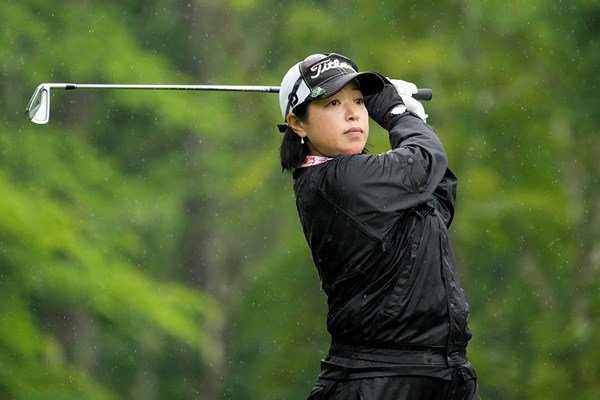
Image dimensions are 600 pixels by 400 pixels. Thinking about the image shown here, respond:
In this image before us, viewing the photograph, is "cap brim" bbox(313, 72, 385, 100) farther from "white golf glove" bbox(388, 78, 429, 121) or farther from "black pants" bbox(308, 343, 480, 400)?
"black pants" bbox(308, 343, 480, 400)

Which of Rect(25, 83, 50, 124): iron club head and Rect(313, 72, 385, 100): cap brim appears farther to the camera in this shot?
Rect(25, 83, 50, 124): iron club head

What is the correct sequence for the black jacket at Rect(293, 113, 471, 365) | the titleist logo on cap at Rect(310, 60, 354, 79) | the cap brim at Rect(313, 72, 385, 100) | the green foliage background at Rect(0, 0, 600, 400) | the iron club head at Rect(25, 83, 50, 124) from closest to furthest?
the black jacket at Rect(293, 113, 471, 365) < the cap brim at Rect(313, 72, 385, 100) < the titleist logo on cap at Rect(310, 60, 354, 79) < the iron club head at Rect(25, 83, 50, 124) < the green foliage background at Rect(0, 0, 600, 400)

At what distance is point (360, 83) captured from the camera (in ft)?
17.3

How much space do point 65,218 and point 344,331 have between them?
1030 cm

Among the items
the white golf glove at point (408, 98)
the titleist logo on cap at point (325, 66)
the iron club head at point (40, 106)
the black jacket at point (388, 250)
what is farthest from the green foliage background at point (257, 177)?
the black jacket at point (388, 250)

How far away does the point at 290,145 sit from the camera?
532cm

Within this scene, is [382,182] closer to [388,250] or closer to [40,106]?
[388,250]

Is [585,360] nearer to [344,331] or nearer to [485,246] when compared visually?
[485,246]

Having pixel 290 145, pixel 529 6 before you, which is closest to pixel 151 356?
pixel 529 6

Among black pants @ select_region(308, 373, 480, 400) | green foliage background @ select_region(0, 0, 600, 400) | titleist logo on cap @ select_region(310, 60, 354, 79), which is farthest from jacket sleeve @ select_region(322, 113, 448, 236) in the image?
green foliage background @ select_region(0, 0, 600, 400)

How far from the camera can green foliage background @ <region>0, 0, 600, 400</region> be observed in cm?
1592

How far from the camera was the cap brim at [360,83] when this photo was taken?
16.8ft

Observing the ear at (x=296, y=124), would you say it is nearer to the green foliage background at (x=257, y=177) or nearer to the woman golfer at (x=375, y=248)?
the woman golfer at (x=375, y=248)

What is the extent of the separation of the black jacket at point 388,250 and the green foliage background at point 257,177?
352 inches
